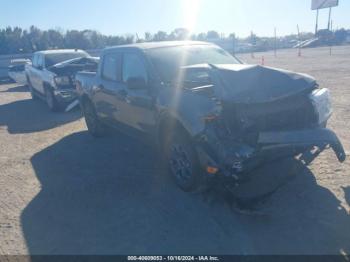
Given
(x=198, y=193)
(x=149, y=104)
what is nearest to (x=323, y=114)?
(x=198, y=193)

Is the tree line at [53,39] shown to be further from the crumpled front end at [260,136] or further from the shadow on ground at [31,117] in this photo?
the crumpled front end at [260,136]

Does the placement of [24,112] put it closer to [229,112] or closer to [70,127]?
[70,127]

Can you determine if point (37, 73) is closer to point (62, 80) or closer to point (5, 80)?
point (62, 80)

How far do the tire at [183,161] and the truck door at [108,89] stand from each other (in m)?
1.73

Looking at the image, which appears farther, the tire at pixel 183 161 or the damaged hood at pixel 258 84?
the tire at pixel 183 161

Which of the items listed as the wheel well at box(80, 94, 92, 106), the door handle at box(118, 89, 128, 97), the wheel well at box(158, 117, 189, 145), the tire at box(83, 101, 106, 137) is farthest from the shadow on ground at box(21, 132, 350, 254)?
the wheel well at box(80, 94, 92, 106)

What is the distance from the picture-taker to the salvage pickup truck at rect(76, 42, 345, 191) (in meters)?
3.68

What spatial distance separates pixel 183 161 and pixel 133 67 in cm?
191

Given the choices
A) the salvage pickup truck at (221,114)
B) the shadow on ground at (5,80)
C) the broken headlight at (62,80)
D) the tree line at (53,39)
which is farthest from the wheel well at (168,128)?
the tree line at (53,39)

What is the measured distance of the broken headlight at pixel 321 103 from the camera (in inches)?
160

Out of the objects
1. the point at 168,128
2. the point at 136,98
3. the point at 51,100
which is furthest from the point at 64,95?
the point at 168,128

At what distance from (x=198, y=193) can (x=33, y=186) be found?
102 inches

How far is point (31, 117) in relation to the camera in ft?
34.2

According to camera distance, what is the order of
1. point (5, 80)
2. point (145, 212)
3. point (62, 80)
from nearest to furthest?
point (145, 212)
point (62, 80)
point (5, 80)
